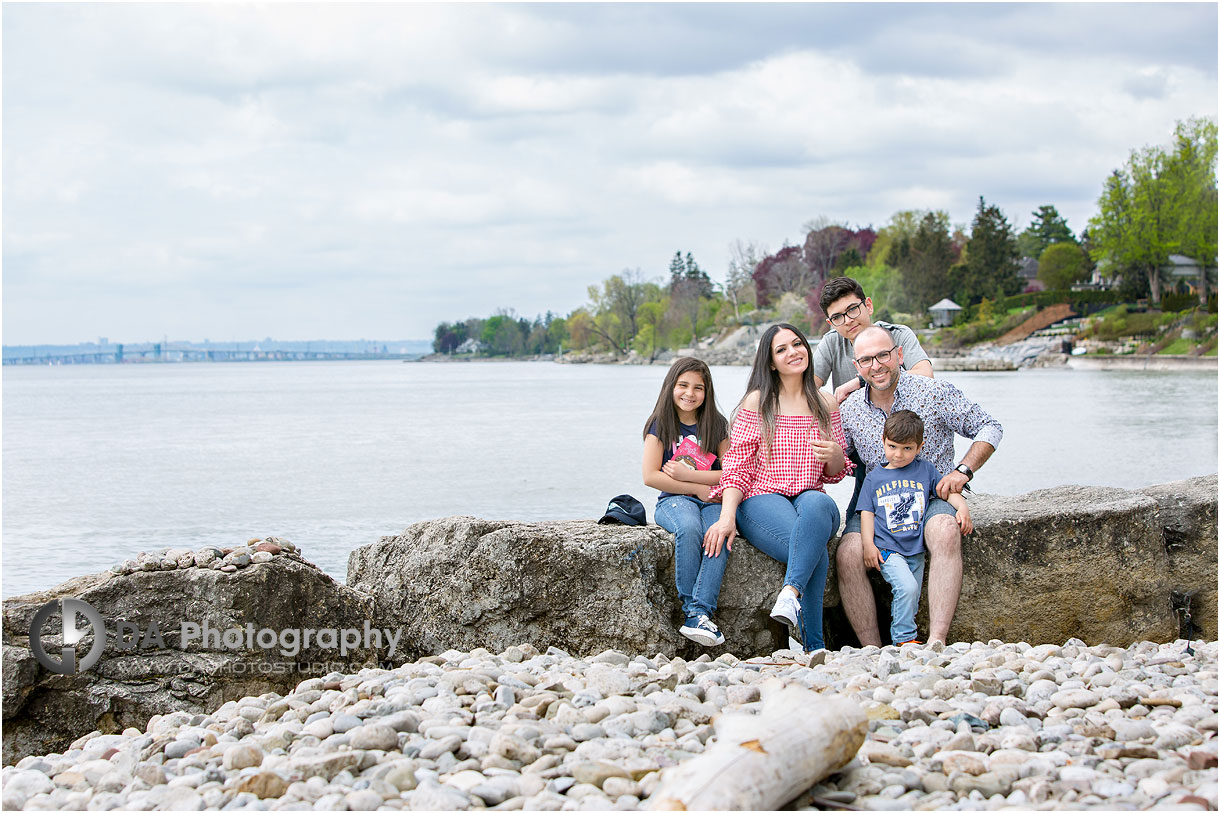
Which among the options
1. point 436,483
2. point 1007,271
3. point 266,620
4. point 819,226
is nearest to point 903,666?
point 266,620

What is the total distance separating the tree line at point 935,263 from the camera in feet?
203

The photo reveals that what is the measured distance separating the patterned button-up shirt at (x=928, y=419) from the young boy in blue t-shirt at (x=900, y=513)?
16 cm

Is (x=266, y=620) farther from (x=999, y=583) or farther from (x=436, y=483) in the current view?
(x=436, y=483)

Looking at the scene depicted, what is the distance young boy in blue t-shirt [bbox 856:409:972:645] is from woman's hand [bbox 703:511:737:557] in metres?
0.71

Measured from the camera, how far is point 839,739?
115 inches

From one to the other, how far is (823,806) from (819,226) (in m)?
100

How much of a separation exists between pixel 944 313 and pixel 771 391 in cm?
7230

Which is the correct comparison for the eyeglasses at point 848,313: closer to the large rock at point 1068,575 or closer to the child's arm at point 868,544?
the child's arm at point 868,544

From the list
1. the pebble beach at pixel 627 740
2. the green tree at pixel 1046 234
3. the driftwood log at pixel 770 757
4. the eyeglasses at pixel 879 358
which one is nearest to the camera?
the driftwood log at pixel 770 757

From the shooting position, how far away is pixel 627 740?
3281mm

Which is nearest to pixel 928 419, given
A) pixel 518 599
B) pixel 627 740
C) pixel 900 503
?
pixel 900 503

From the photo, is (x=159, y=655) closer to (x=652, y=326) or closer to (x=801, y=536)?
(x=801, y=536)

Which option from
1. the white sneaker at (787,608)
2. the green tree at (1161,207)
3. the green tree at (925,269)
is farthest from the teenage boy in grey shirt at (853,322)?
the green tree at (925,269)

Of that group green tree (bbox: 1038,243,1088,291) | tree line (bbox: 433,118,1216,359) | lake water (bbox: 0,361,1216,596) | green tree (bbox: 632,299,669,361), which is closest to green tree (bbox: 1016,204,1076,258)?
tree line (bbox: 433,118,1216,359)
